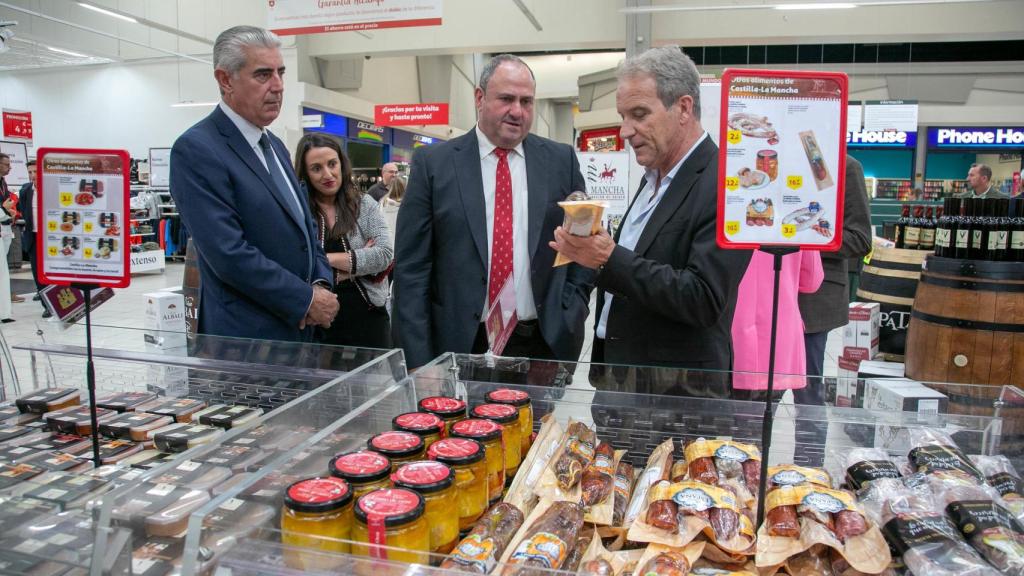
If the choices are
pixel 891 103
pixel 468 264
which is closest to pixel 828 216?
pixel 468 264

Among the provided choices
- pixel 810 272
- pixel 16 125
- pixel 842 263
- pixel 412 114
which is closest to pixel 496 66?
pixel 810 272

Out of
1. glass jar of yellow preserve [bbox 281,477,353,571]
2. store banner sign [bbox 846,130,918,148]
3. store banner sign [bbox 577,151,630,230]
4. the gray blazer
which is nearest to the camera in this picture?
glass jar of yellow preserve [bbox 281,477,353,571]

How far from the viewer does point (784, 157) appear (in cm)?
117

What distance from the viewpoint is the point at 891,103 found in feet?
41.4

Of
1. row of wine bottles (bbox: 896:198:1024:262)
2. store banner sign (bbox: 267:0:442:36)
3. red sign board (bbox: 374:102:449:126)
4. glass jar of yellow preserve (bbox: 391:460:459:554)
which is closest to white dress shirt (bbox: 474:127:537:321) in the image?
glass jar of yellow preserve (bbox: 391:460:459:554)

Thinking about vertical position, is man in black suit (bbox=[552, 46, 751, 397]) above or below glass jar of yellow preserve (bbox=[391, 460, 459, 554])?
above

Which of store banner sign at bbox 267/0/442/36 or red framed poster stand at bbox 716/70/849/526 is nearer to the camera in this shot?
red framed poster stand at bbox 716/70/849/526

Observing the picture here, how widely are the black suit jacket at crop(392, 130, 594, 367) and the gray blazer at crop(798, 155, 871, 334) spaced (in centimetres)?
139

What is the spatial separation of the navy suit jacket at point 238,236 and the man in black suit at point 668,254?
98 cm

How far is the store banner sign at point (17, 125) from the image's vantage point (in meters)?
13.9

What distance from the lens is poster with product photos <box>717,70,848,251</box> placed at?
1161 mm

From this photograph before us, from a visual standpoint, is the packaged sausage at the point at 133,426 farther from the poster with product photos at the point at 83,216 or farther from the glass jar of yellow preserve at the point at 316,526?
the glass jar of yellow preserve at the point at 316,526

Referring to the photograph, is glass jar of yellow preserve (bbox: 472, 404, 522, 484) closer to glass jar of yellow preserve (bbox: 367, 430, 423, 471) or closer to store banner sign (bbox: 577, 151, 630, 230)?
glass jar of yellow preserve (bbox: 367, 430, 423, 471)

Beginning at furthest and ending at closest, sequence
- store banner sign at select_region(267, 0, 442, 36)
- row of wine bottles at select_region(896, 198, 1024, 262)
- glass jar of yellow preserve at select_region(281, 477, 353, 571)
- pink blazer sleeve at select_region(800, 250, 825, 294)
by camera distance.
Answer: store banner sign at select_region(267, 0, 442, 36) → row of wine bottles at select_region(896, 198, 1024, 262) → pink blazer sleeve at select_region(800, 250, 825, 294) → glass jar of yellow preserve at select_region(281, 477, 353, 571)
